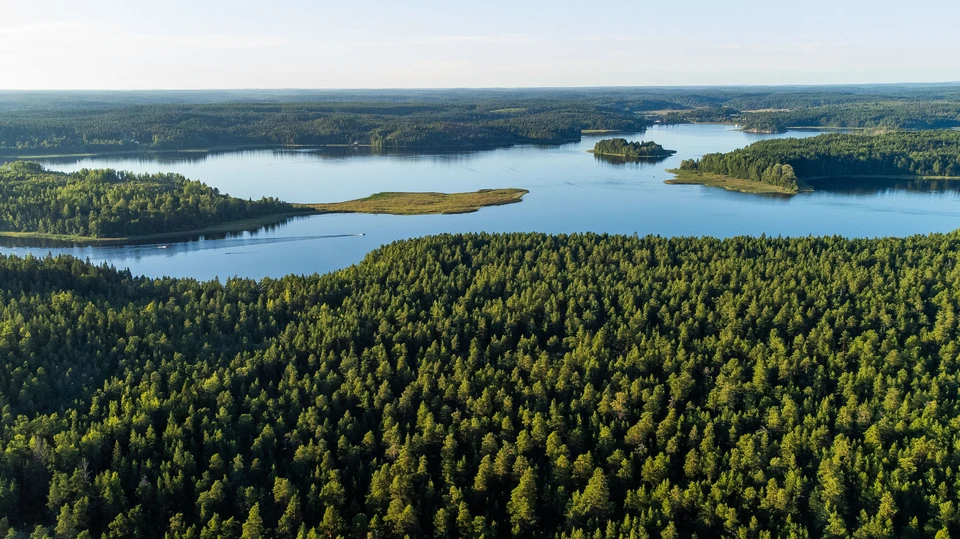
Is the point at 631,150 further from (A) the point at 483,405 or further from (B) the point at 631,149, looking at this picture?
(A) the point at 483,405

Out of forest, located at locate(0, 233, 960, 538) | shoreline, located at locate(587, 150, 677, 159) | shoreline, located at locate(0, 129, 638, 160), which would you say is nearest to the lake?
shoreline, located at locate(587, 150, 677, 159)

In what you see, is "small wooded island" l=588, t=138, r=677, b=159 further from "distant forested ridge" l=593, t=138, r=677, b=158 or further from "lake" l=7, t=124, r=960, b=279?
"lake" l=7, t=124, r=960, b=279

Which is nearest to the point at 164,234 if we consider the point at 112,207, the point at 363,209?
the point at 112,207

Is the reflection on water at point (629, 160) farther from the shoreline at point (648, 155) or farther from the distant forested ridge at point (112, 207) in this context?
the distant forested ridge at point (112, 207)

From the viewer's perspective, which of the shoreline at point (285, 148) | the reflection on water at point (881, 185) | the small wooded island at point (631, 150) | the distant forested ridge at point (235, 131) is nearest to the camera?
the reflection on water at point (881, 185)

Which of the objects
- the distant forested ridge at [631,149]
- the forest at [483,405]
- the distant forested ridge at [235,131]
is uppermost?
the distant forested ridge at [235,131]

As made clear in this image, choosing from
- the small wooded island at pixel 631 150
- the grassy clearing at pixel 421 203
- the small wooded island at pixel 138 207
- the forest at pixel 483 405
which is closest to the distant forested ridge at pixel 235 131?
the small wooded island at pixel 631 150
